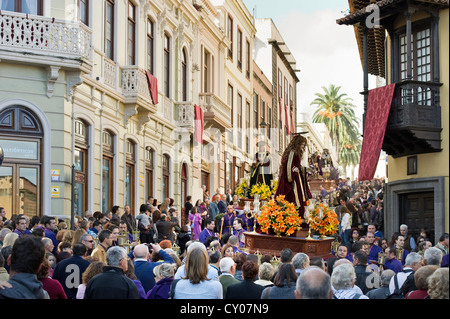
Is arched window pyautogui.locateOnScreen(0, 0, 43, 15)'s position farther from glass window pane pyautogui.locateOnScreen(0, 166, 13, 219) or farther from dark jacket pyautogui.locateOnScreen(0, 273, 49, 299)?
dark jacket pyautogui.locateOnScreen(0, 273, 49, 299)

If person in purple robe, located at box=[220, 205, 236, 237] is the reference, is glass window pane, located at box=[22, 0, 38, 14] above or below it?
above

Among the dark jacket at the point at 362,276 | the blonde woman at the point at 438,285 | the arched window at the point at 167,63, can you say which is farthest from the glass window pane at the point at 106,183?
A: the blonde woman at the point at 438,285

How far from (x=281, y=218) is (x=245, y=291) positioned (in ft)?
27.2

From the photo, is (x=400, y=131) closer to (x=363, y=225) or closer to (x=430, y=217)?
(x=430, y=217)

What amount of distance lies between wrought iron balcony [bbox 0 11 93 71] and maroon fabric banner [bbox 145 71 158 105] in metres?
5.70

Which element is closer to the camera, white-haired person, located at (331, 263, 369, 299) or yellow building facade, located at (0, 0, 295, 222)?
white-haired person, located at (331, 263, 369, 299)

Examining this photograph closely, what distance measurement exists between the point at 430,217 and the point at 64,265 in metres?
15.6

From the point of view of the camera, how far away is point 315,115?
91.9m

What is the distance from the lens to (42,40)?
2064 cm

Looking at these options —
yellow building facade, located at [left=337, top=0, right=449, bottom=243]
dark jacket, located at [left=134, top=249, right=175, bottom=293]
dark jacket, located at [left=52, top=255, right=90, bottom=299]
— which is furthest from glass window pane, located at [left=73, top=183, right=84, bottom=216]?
dark jacket, located at [left=52, top=255, right=90, bottom=299]

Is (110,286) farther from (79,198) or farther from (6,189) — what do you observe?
(79,198)

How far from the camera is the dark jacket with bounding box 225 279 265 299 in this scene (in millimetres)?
8984

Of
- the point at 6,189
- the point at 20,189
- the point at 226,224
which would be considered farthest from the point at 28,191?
the point at 226,224
